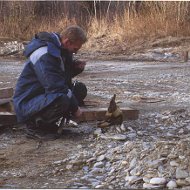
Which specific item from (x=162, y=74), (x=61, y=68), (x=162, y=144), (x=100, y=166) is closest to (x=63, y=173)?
(x=100, y=166)

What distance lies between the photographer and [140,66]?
13492mm

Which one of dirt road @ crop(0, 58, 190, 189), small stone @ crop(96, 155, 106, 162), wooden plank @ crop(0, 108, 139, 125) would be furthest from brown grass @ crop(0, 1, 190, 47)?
small stone @ crop(96, 155, 106, 162)

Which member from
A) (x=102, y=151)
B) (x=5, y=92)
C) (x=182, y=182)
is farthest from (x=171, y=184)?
(x=5, y=92)

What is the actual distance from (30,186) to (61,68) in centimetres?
150

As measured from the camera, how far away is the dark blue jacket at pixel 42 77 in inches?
200

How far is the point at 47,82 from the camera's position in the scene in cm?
507

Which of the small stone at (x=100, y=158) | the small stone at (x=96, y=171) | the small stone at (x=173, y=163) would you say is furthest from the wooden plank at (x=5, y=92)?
the small stone at (x=173, y=163)

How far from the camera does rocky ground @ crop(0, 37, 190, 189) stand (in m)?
4.05

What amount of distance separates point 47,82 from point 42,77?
0.08m

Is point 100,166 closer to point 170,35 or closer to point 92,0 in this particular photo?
point 170,35

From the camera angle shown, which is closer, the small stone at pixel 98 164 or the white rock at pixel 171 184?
the white rock at pixel 171 184

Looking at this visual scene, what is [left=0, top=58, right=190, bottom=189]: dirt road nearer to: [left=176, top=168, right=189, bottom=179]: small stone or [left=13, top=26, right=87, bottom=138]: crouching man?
[left=176, top=168, right=189, bottom=179]: small stone

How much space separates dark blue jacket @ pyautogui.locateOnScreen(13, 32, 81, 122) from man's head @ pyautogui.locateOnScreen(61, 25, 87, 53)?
0.07 m

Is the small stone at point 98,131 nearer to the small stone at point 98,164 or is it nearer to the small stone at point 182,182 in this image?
the small stone at point 98,164
